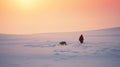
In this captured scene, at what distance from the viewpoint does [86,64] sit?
2.19m

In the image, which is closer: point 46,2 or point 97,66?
point 97,66

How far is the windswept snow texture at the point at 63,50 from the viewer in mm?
2193

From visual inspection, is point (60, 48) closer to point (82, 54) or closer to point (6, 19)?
point (82, 54)

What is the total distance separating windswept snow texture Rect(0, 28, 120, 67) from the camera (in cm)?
219

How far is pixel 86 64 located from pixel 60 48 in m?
0.30

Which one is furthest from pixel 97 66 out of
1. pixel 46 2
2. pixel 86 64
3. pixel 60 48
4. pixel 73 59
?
pixel 46 2

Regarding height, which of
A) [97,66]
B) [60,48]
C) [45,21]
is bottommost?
[97,66]

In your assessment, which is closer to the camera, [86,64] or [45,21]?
[86,64]

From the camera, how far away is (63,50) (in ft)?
7.34

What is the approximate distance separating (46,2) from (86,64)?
2.52ft

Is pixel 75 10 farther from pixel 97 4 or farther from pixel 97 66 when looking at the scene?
pixel 97 66

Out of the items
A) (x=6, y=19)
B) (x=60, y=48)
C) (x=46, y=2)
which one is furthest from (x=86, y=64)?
(x=6, y=19)

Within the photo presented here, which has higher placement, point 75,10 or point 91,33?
point 75,10

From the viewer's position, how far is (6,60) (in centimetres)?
234
